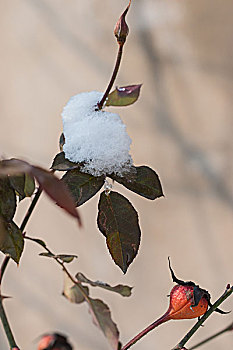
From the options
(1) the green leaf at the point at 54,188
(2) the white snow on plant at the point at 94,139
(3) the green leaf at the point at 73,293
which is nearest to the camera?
(1) the green leaf at the point at 54,188

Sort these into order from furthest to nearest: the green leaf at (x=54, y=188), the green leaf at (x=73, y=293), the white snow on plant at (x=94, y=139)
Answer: the green leaf at (x=73, y=293) → the white snow on plant at (x=94, y=139) → the green leaf at (x=54, y=188)

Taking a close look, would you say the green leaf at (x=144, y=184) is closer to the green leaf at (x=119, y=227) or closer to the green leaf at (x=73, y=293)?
the green leaf at (x=119, y=227)

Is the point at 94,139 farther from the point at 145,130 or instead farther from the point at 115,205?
the point at 145,130

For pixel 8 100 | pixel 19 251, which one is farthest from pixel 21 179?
pixel 8 100

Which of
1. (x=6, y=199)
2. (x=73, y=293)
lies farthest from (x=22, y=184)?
(x=73, y=293)

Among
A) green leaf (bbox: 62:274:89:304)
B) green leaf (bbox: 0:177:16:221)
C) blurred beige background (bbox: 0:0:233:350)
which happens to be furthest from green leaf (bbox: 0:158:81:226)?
blurred beige background (bbox: 0:0:233:350)

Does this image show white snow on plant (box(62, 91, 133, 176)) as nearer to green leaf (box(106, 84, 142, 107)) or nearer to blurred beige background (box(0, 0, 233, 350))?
green leaf (box(106, 84, 142, 107))

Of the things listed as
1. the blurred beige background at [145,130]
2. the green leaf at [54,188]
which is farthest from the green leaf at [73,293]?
the blurred beige background at [145,130]
